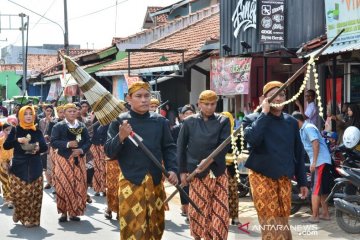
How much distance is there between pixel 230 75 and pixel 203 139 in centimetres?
827

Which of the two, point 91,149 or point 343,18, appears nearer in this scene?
point 343,18

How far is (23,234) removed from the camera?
9.95 m

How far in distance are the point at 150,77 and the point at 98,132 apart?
8943 millimetres

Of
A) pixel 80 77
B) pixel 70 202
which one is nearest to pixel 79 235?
pixel 70 202

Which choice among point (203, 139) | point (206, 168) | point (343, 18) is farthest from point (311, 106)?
point (206, 168)

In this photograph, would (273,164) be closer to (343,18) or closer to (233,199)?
(233,199)

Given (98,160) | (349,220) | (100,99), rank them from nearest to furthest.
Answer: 1. (100,99)
2. (349,220)
3. (98,160)

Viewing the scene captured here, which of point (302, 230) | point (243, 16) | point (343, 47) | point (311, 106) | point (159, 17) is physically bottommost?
point (302, 230)

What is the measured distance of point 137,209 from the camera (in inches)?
269

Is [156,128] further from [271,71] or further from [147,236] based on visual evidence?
[271,71]

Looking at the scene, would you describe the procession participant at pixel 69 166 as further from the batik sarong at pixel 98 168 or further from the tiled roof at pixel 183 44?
the tiled roof at pixel 183 44

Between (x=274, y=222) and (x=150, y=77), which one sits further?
(x=150, y=77)

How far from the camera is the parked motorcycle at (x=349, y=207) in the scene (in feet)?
29.5

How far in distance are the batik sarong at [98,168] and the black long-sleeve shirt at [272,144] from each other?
656 centimetres
